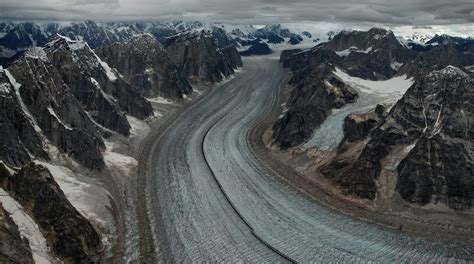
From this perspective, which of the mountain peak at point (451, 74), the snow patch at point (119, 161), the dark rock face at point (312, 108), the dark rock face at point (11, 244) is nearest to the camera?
the dark rock face at point (11, 244)

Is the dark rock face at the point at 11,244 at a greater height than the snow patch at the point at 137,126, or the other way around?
the dark rock face at the point at 11,244

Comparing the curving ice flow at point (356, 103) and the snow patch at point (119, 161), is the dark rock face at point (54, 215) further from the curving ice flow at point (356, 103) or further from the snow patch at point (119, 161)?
the curving ice flow at point (356, 103)

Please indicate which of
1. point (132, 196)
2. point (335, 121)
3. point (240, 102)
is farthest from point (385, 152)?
point (240, 102)

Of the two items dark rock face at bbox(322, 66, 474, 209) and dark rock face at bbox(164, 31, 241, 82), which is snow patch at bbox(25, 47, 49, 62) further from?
dark rock face at bbox(164, 31, 241, 82)

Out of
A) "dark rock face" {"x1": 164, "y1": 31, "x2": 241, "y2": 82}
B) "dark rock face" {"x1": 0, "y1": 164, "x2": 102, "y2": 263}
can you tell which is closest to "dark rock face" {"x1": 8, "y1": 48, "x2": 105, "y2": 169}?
"dark rock face" {"x1": 0, "y1": 164, "x2": 102, "y2": 263}

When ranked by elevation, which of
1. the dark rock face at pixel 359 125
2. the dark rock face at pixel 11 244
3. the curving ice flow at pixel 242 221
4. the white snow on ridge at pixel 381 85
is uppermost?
the white snow on ridge at pixel 381 85

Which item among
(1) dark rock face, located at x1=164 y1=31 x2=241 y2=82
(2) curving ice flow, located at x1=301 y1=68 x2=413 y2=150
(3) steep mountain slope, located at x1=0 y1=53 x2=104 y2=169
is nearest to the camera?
(3) steep mountain slope, located at x1=0 y1=53 x2=104 y2=169

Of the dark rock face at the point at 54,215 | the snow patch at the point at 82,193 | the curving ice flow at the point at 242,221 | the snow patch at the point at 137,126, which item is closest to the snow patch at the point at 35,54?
the snow patch at the point at 82,193
